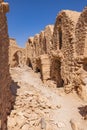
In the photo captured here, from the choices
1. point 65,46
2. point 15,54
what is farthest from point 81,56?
point 15,54

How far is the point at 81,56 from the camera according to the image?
1267 centimetres

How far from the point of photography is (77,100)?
40.5 feet

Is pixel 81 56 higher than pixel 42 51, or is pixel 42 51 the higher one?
pixel 42 51

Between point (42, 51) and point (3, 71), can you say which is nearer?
point (3, 71)

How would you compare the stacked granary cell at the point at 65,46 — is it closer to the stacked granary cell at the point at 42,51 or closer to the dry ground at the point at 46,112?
Answer: the stacked granary cell at the point at 42,51

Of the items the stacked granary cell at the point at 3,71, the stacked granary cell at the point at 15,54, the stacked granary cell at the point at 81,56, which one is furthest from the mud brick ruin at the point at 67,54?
the stacked granary cell at the point at 15,54

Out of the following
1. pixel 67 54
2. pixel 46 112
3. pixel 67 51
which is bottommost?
pixel 46 112

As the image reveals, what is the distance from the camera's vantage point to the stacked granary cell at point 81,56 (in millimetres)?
12516

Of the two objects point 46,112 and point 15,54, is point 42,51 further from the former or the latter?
point 46,112

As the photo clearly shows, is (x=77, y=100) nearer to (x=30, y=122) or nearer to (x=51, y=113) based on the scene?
(x=51, y=113)

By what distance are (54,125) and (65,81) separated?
18.6 ft

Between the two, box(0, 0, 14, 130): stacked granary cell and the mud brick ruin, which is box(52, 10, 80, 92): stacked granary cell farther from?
box(0, 0, 14, 130): stacked granary cell

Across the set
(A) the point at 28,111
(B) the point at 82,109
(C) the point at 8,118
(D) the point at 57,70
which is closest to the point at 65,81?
(D) the point at 57,70

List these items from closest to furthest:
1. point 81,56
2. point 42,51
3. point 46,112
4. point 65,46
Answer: point 46,112 < point 81,56 < point 65,46 < point 42,51
